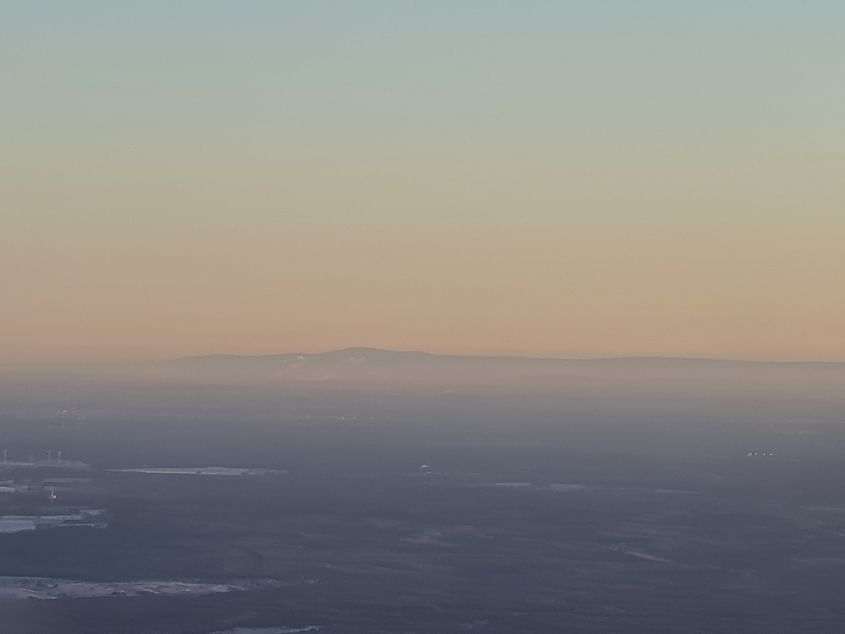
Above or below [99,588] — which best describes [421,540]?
above

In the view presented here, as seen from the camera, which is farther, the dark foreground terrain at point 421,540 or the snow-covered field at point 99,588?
the snow-covered field at point 99,588

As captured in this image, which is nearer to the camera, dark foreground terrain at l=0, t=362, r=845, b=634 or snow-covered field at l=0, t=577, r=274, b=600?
dark foreground terrain at l=0, t=362, r=845, b=634

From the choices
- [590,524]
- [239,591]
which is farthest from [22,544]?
[590,524]

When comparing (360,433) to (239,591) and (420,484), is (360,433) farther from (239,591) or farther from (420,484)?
(239,591)

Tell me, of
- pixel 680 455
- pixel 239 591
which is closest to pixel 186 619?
pixel 239 591

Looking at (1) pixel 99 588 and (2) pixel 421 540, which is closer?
(1) pixel 99 588

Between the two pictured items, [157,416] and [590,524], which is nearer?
[590,524]

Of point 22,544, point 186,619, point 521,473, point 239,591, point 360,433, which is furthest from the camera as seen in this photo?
point 360,433

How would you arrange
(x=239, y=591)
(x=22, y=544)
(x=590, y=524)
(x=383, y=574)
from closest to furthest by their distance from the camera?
1. (x=239, y=591)
2. (x=383, y=574)
3. (x=22, y=544)
4. (x=590, y=524)
